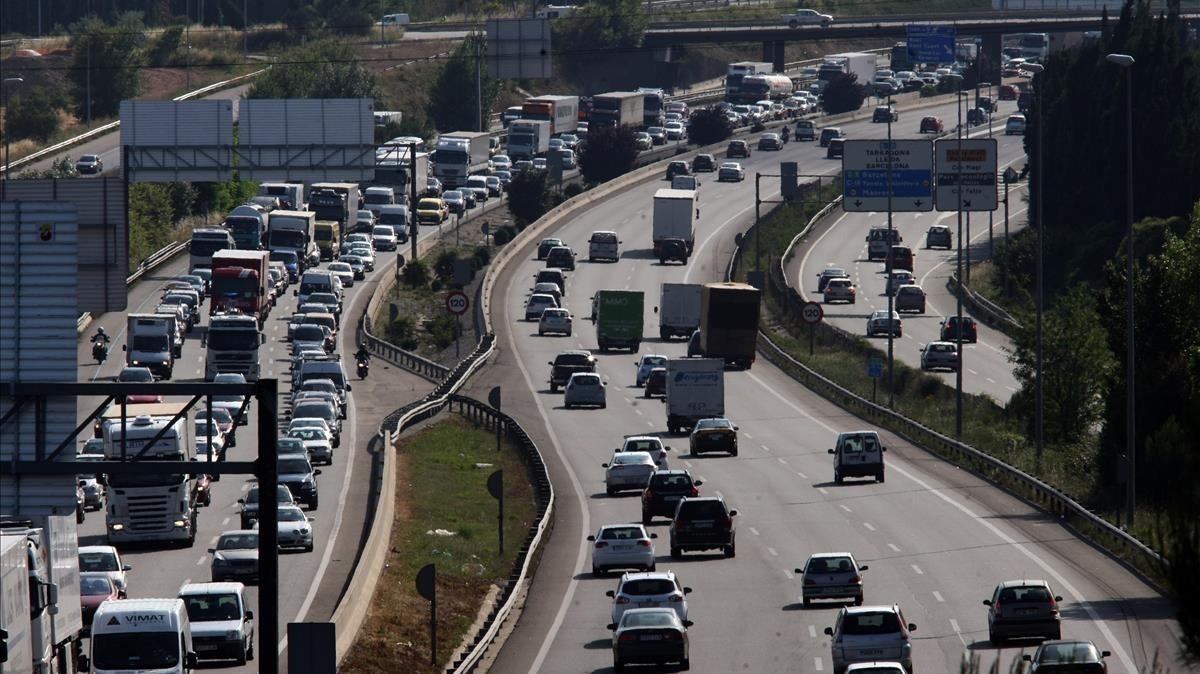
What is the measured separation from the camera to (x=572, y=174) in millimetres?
157625

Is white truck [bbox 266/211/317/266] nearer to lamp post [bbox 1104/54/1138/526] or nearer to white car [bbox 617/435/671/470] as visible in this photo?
white car [bbox 617/435/671/470]

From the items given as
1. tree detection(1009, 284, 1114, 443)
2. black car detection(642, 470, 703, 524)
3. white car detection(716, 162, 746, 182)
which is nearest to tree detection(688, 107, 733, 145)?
white car detection(716, 162, 746, 182)

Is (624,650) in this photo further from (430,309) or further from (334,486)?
(430,309)

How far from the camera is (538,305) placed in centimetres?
10181

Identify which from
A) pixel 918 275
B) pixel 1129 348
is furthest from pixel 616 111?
pixel 1129 348

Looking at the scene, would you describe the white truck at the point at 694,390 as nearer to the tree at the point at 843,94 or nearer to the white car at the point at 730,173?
the white car at the point at 730,173

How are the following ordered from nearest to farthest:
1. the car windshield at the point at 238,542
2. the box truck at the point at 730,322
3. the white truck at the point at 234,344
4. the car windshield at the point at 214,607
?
1. the car windshield at the point at 214,607
2. the car windshield at the point at 238,542
3. the white truck at the point at 234,344
4. the box truck at the point at 730,322

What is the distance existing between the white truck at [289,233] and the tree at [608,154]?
43.4 metres

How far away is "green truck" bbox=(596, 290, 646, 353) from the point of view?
90.8 metres

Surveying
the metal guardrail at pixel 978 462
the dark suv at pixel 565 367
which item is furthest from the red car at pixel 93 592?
the dark suv at pixel 565 367

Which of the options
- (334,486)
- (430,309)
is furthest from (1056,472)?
(430,309)

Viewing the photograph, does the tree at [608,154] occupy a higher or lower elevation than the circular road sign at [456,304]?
higher

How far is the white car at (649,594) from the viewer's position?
36938mm

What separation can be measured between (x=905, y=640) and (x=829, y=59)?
169772 mm
